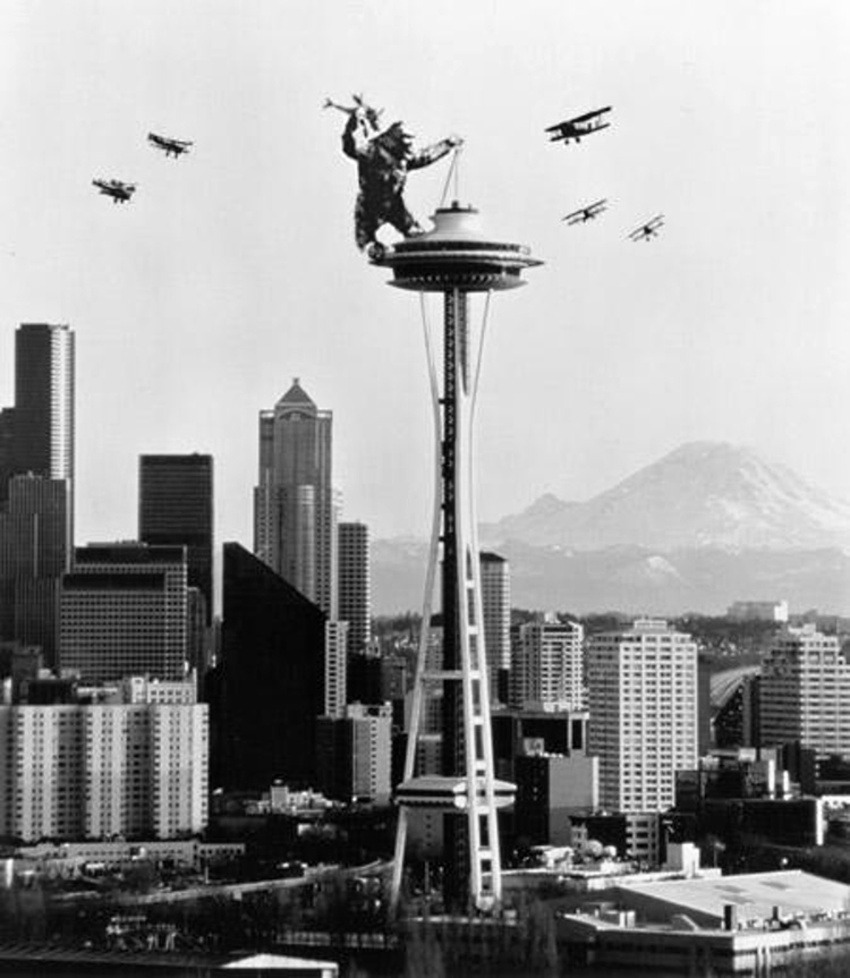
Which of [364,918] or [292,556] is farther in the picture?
[292,556]

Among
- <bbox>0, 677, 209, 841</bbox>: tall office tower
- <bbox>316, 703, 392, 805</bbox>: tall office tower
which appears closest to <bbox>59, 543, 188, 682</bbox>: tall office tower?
<bbox>316, 703, 392, 805</bbox>: tall office tower

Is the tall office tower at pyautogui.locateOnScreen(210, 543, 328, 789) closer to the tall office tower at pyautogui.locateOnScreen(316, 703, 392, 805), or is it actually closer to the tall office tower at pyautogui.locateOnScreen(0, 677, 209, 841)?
the tall office tower at pyautogui.locateOnScreen(316, 703, 392, 805)

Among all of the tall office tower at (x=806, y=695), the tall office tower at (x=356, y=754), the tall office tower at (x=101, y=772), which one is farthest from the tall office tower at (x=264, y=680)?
the tall office tower at (x=806, y=695)

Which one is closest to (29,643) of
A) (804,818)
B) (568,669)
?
(568,669)

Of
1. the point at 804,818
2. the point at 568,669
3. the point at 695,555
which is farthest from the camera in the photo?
the point at 695,555

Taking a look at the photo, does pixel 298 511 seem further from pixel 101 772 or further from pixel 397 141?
pixel 397 141

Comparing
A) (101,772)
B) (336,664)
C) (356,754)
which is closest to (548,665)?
(336,664)

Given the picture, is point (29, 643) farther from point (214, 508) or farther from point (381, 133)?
point (381, 133)
